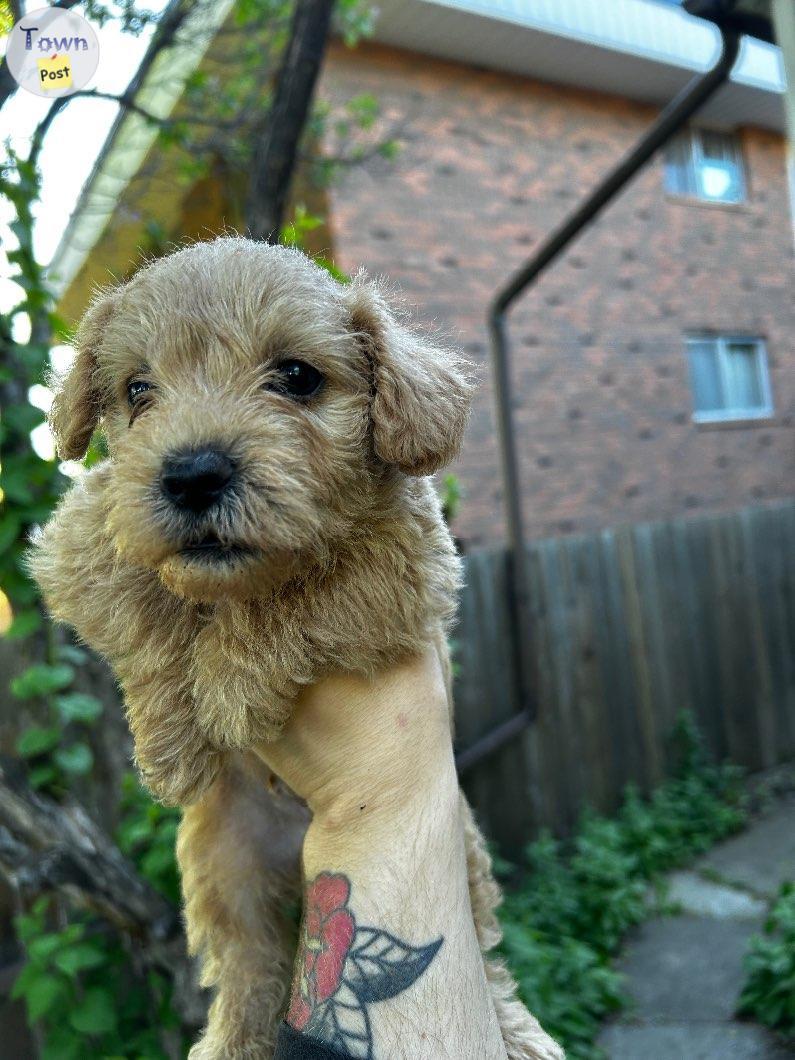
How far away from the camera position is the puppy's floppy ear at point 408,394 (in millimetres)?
1561

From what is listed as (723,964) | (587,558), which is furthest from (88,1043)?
(587,558)

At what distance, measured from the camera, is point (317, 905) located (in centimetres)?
152

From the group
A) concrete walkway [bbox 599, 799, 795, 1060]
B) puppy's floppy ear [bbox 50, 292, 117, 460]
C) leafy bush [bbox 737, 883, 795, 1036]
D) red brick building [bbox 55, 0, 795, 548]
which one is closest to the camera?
puppy's floppy ear [bbox 50, 292, 117, 460]

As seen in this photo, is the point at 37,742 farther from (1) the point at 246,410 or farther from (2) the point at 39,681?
(1) the point at 246,410

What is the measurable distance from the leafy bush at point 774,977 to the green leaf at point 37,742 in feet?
12.9

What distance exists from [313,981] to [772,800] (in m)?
8.04

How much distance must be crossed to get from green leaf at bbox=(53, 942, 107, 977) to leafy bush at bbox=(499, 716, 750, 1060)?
2.46 m

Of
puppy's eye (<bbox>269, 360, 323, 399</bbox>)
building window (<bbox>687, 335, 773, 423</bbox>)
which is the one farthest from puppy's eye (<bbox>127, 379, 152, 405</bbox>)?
building window (<bbox>687, 335, 773, 423</bbox>)

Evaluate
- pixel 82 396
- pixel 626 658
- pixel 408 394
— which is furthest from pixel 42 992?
pixel 626 658

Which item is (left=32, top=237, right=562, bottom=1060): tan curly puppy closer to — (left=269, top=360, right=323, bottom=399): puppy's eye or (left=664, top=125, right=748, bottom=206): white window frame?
(left=269, top=360, right=323, bottom=399): puppy's eye

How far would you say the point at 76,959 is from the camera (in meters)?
2.61

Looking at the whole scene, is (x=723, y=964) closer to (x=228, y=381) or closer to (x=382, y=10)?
(x=228, y=381)

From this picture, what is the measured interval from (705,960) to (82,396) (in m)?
5.60

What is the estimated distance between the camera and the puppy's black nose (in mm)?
1370
